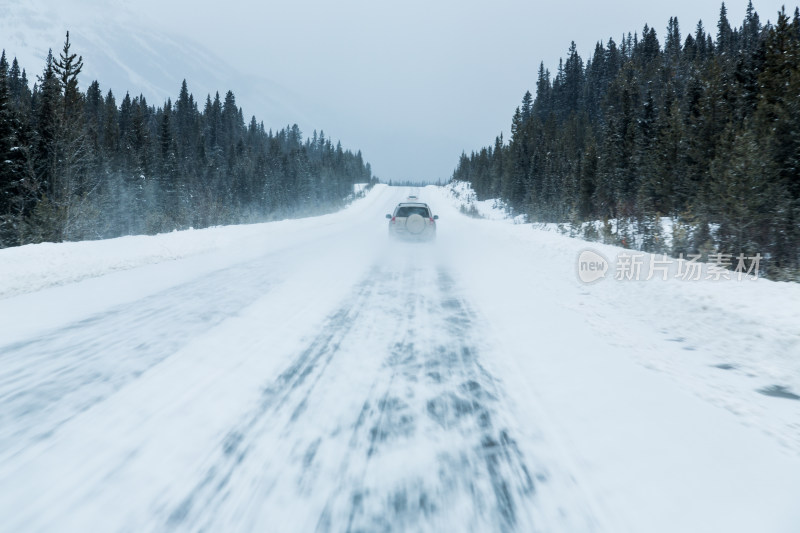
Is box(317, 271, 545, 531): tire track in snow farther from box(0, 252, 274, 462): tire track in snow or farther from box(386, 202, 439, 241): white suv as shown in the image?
box(386, 202, 439, 241): white suv

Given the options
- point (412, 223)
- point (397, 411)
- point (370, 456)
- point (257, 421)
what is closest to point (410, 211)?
point (412, 223)

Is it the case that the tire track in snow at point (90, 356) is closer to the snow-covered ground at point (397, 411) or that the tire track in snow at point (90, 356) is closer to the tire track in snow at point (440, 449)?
the snow-covered ground at point (397, 411)

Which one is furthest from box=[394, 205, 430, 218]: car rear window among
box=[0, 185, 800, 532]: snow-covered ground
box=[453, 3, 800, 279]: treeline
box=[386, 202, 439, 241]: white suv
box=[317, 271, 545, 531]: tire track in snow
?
box=[317, 271, 545, 531]: tire track in snow

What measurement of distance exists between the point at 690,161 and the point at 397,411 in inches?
1372

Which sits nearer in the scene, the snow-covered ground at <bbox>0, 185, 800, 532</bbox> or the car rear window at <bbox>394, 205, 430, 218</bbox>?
the snow-covered ground at <bbox>0, 185, 800, 532</bbox>

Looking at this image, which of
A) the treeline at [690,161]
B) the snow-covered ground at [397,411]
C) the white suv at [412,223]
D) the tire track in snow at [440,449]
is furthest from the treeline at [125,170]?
the treeline at [690,161]

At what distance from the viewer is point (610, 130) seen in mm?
39688

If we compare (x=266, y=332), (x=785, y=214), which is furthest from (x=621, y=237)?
(x=266, y=332)

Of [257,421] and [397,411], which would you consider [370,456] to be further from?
Answer: [257,421]

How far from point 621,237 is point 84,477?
17.7 meters

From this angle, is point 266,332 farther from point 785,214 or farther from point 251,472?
point 785,214

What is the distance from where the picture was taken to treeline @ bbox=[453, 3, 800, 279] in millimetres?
13859

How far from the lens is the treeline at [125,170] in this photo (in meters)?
21.4

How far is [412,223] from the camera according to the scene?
16172mm
